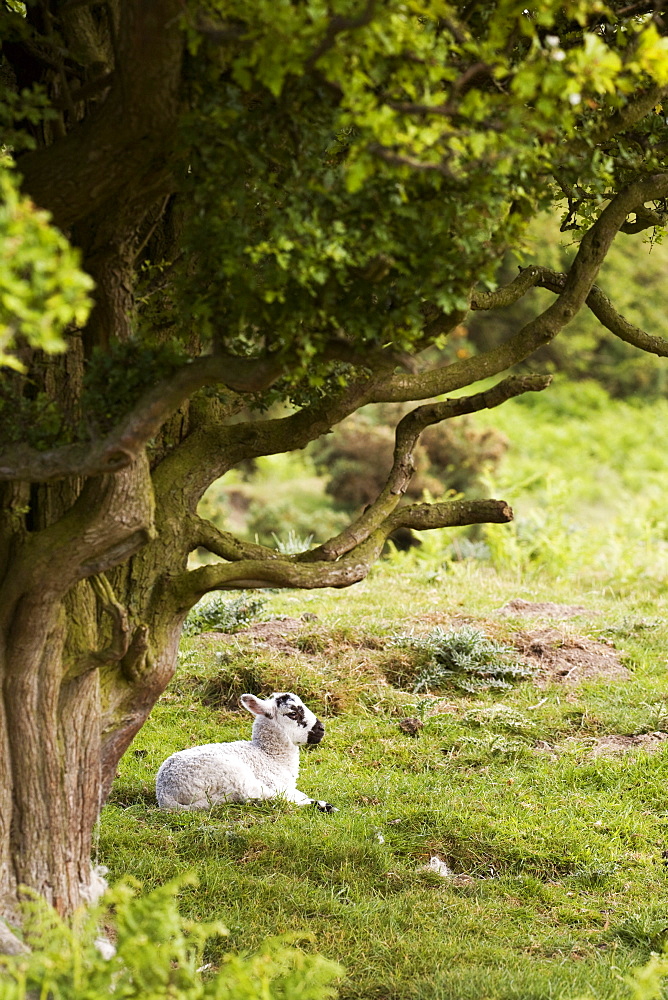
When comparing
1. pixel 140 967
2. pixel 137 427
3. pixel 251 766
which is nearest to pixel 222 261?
pixel 137 427

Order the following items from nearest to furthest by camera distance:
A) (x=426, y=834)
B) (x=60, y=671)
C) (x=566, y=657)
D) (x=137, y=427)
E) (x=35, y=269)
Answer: (x=35, y=269)
(x=137, y=427)
(x=60, y=671)
(x=426, y=834)
(x=566, y=657)

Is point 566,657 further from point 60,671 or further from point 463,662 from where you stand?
point 60,671

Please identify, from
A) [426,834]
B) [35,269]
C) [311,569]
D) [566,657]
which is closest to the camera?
[35,269]

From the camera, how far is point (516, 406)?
85.1 feet

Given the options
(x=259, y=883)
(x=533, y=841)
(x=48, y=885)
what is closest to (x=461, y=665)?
(x=533, y=841)

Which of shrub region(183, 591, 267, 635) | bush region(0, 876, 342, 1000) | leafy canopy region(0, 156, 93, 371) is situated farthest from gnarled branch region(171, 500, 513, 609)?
shrub region(183, 591, 267, 635)

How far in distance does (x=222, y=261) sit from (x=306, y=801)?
362 centimetres

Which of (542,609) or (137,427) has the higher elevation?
(137,427)

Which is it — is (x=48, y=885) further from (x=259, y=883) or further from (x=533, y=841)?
(x=533, y=841)

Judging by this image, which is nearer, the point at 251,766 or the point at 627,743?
the point at 251,766

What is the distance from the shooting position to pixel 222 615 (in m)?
9.12

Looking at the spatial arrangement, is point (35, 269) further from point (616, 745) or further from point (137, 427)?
point (616, 745)

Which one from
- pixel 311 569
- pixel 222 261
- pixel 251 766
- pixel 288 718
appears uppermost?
pixel 222 261

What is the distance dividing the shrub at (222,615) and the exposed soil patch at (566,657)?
2333 millimetres
